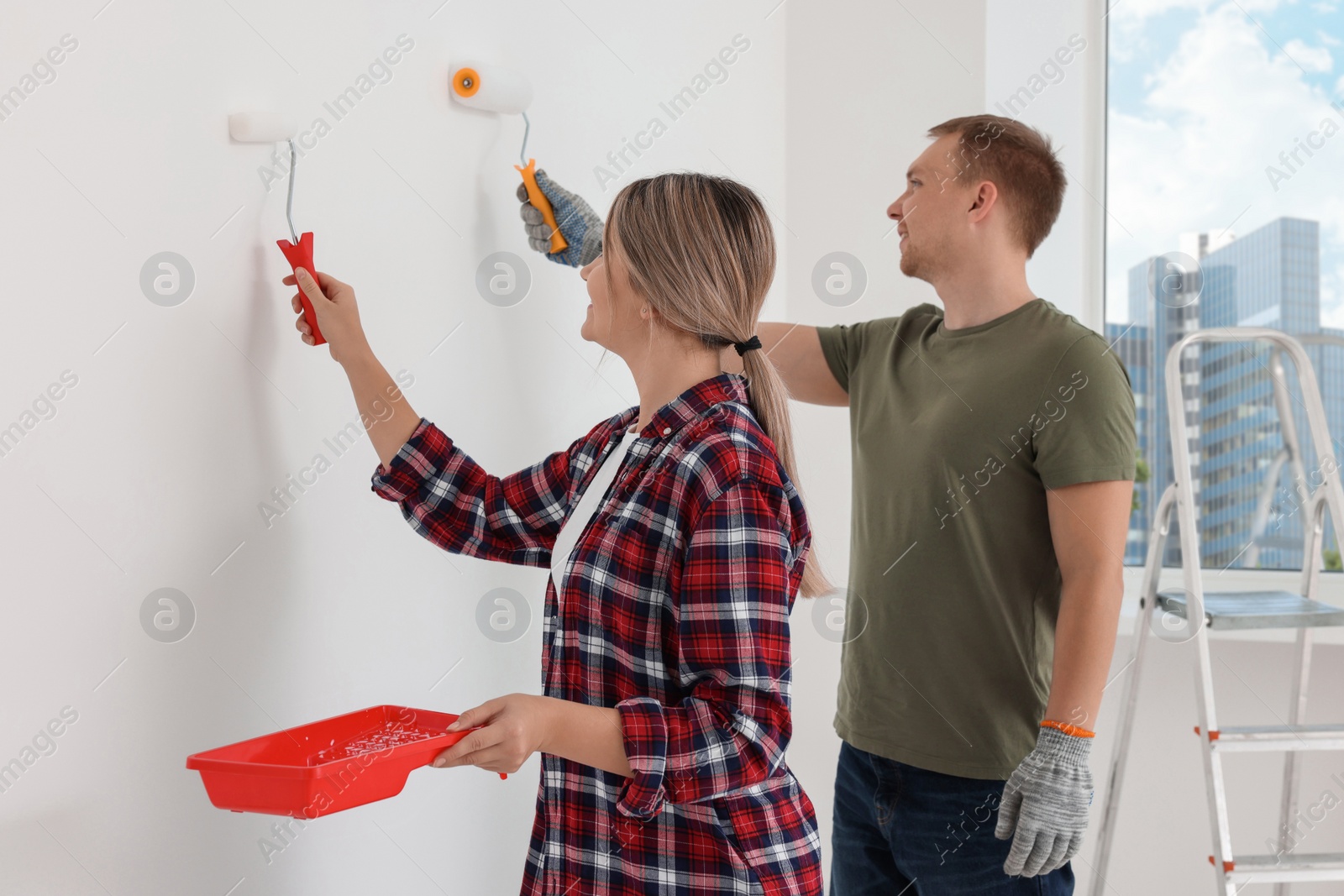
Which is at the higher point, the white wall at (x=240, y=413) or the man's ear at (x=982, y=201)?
the man's ear at (x=982, y=201)

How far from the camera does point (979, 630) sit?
53.1 inches

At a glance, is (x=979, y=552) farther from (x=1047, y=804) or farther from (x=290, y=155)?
(x=290, y=155)

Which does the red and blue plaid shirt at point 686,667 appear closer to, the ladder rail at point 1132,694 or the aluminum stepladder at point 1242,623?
the aluminum stepladder at point 1242,623

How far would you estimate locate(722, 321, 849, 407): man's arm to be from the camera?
5.40ft

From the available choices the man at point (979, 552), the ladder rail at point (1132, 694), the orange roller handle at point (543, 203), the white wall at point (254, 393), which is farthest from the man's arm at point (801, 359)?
the ladder rail at point (1132, 694)

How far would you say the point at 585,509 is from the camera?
1112 mm

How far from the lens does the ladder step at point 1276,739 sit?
4.91 ft

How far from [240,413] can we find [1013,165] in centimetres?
102

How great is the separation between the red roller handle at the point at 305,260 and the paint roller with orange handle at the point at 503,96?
35cm

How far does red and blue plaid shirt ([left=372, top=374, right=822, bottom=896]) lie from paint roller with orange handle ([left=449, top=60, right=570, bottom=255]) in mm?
455

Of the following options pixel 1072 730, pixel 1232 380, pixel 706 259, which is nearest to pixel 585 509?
pixel 706 259

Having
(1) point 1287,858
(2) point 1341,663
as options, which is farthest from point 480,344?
(2) point 1341,663

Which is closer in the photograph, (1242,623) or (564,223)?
(564,223)

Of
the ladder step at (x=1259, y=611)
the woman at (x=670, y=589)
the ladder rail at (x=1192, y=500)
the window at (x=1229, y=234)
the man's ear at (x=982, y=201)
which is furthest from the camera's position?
the window at (x=1229, y=234)
